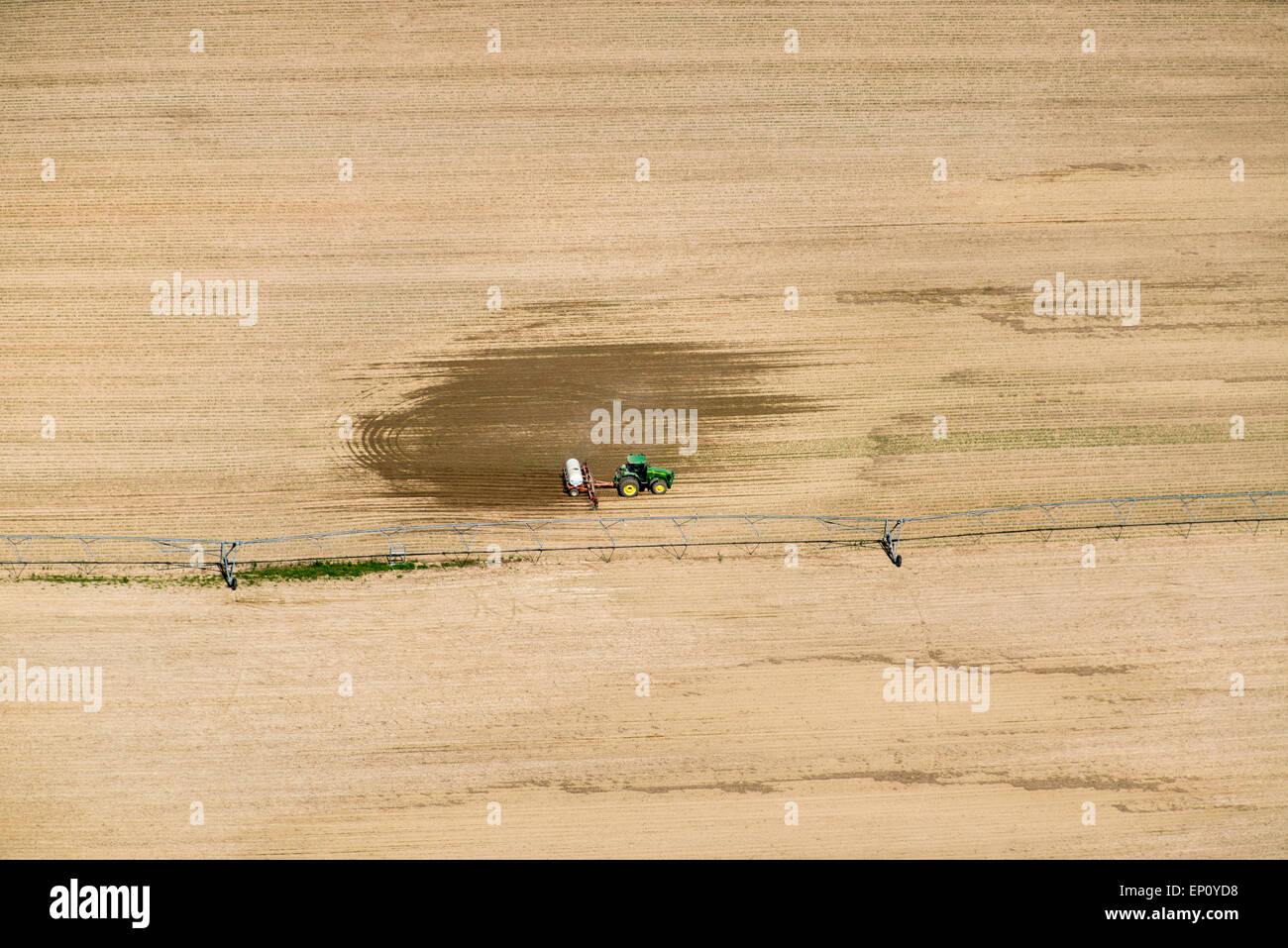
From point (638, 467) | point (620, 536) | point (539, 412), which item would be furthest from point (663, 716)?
point (539, 412)

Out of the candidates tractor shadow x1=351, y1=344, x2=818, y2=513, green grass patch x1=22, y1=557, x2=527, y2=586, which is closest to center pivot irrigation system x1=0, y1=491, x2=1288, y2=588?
green grass patch x1=22, y1=557, x2=527, y2=586

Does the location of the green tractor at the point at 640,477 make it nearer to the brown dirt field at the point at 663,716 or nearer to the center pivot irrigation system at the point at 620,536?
the center pivot irrigation system at the point at 620,536

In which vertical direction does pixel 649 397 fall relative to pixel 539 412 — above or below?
above

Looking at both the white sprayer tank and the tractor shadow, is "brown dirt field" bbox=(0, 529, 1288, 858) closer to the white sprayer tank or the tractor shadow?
the white sprayer tank

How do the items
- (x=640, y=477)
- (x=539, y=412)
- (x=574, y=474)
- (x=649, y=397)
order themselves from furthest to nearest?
1. (x=649, y=397)
2. (x=539, y=412)
3. (x=640, y=477)
4. (x=574, y=474)

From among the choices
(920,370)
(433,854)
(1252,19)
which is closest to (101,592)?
(433,854)

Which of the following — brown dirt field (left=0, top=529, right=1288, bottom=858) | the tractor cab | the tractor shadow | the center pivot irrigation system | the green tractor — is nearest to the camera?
brown dirt field (left=0, top=529, right=1288, bottom=858)

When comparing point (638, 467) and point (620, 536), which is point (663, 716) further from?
point (638, 467)
